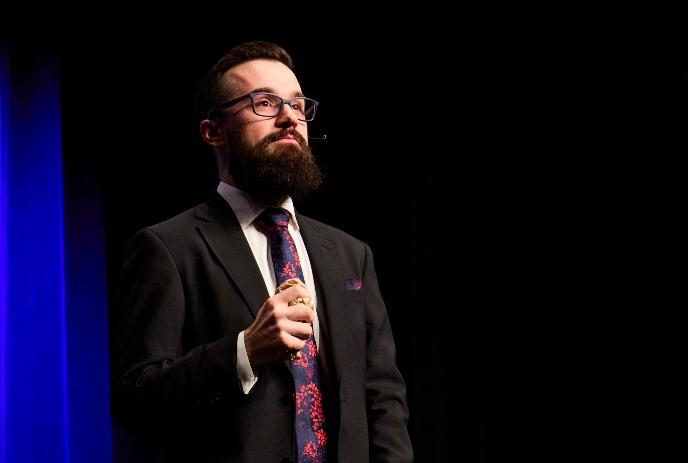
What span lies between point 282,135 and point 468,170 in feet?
4.52

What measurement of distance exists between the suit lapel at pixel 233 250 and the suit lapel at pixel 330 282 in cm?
15

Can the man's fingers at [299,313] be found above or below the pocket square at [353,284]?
below

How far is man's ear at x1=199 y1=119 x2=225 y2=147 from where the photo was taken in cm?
177

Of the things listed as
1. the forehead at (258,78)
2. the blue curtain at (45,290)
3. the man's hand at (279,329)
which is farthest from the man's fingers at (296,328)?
the blue curtain at (45,290)

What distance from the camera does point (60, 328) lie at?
2430 mm

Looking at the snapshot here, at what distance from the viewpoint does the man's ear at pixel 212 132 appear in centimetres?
177

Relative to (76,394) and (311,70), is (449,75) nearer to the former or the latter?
(311,70)

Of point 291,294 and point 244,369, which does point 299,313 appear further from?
point 244,369

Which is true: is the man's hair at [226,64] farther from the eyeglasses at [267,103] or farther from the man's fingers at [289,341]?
the man's fingers at [289,341]

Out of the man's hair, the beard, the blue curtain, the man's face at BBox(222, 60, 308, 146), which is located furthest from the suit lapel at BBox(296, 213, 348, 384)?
the blue curtain

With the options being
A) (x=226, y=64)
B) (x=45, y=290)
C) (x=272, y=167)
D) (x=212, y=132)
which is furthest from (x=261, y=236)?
(x=45, y=290)

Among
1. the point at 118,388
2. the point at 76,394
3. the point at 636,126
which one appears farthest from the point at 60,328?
the point at 636,126

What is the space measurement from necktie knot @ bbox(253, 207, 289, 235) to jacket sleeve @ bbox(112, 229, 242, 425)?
0.21 meters

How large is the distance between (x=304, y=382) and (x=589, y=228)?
160cm
